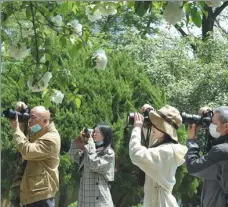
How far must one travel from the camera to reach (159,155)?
17.9 feet

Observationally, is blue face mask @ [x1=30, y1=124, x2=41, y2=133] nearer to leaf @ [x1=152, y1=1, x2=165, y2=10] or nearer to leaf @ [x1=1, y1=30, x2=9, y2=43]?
leaf @ [x1=1, y1=30, x2=9, y2=43]

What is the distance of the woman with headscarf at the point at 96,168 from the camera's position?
23.0 feet

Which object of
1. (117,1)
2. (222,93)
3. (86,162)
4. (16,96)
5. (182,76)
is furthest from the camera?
(182,76)

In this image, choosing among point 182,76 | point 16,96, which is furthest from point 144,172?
point 182,76

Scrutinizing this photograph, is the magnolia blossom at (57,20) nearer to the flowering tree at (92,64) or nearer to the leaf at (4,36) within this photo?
the flowering tree at (92,64)

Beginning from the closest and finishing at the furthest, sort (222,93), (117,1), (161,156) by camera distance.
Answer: (117,1) → (161,156) → (222,93)

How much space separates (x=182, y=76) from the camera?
13.6 m

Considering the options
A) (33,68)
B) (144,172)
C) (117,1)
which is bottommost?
(144,172)

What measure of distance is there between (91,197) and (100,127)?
0.70 metres

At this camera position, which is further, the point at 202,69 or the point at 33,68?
Result: the point at 202,69

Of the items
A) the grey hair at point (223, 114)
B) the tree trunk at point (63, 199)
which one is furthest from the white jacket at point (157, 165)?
the tree trunk at point (63, 199)

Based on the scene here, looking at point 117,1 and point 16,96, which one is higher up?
point 117,1

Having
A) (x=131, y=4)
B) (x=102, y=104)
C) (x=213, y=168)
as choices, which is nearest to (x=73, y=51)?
(x=131, y=4)

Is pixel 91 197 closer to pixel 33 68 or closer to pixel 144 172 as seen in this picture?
pixel 144 172
